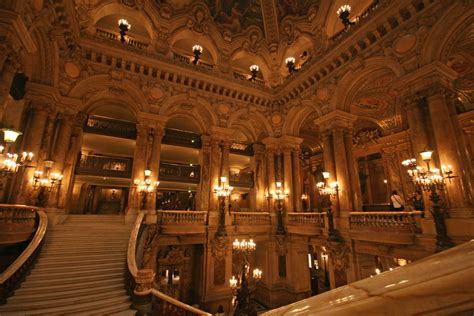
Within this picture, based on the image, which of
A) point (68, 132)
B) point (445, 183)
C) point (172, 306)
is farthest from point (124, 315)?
point (445, 183)

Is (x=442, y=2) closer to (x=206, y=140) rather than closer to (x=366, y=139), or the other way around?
(x=366, y=139)

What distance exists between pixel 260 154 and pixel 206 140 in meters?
4.34

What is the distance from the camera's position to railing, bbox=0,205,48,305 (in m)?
5.72

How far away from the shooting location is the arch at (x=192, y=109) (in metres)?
13.6

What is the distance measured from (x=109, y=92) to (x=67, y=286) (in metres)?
9.76

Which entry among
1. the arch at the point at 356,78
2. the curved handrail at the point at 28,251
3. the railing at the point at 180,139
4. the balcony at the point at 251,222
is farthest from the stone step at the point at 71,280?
the arch at the point at 356,78

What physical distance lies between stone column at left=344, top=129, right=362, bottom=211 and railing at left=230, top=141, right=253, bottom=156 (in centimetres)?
698

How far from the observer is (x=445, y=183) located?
749cm

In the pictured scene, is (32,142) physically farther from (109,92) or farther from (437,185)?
(437,185)

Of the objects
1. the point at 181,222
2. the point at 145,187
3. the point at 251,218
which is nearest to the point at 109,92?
the point at 145,187

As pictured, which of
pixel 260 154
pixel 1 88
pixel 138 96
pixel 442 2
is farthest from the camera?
pixel 260 154

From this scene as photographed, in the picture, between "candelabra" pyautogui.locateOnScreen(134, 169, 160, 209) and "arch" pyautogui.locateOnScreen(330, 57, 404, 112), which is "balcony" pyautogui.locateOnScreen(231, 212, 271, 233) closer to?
"candelabra" pyautogui.locateOnScreen(134, 169, 160, 209)

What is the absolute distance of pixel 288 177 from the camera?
14.7 metres

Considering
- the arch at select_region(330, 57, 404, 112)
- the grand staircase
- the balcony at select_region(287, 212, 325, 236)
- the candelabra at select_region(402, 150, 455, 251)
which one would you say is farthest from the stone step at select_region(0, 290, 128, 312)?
the arch at select_region(330, 57, 404, 112)
